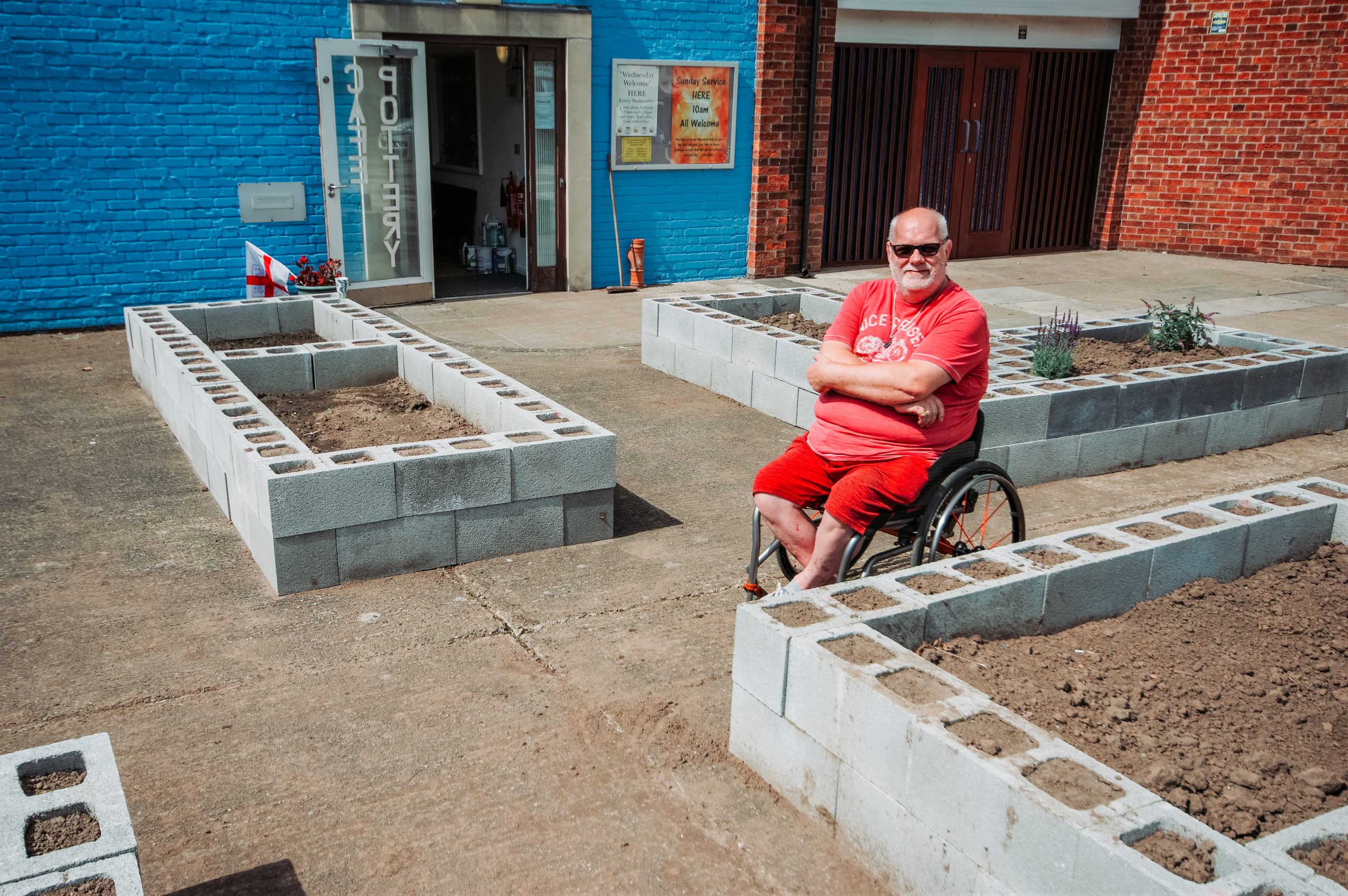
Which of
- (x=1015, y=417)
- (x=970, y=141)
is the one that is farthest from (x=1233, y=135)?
(x=1015, y=417)

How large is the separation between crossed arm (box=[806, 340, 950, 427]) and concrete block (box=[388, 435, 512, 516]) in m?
1.60

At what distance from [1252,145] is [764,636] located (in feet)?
46.5

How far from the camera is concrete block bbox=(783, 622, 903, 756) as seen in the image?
318cm

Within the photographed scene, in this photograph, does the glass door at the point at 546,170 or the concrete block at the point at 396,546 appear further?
the glass door at the point at 546,170

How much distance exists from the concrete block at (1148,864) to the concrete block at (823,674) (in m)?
0.81

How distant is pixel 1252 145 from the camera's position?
14703 millimetres

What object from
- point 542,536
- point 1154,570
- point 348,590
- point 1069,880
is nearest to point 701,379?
point 542,536

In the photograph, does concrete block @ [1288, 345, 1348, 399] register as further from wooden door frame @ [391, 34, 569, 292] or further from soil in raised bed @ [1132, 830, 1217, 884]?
wooden door frame @ [391, 34, 569, 292]

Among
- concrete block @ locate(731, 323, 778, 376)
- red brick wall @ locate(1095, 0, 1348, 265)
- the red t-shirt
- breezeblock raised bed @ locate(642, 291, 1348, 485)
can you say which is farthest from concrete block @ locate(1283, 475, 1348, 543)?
red brick wall @ locate(1095, 0, 1348, 265)

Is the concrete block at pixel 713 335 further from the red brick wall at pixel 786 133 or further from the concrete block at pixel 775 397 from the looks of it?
the red brick wall at pixel 786 133

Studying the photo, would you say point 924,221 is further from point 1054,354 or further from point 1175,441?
point 1175,441

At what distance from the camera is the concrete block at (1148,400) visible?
265 inches

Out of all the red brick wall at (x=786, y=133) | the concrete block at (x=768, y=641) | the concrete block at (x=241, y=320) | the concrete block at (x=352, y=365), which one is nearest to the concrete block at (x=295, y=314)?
the concrete block at (x=241, y=320)

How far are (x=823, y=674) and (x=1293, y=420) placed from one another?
5799 mm
